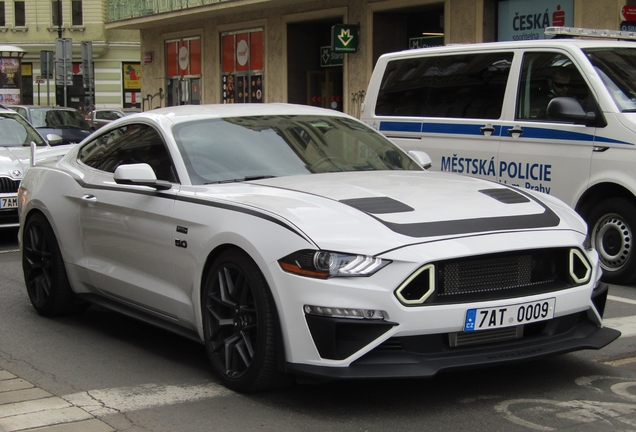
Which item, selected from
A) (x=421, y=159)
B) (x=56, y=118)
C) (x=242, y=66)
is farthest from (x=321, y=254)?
(x=242, y=66)

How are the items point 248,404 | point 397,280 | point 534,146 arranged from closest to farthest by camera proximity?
point 397,280, point 248,404, point 534,146

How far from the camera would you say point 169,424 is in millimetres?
4520

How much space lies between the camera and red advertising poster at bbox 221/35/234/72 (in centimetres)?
3045

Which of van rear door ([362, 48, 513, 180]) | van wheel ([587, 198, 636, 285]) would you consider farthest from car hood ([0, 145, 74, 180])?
van wheel ([587, 198, 636, 285])

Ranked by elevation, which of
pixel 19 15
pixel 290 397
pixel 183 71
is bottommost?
pixel 290 397

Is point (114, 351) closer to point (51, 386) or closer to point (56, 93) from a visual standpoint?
point (51, 386)

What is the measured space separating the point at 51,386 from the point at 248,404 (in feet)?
4.06

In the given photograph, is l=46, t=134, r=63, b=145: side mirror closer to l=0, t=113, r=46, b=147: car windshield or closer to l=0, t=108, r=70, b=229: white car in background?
l=0, t=108, r=70, b=229: white car in background

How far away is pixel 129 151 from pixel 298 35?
71.3 feet

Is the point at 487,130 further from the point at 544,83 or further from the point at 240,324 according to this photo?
the point at 240,324

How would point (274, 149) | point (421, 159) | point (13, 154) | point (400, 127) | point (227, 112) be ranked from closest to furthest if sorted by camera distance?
point (274, 149) → point (227, 112) → point (421, 159) → point (400, 127) → point (13, 154)

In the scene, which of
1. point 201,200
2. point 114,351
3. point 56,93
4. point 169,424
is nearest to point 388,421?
point 169,424

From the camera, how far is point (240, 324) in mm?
4906

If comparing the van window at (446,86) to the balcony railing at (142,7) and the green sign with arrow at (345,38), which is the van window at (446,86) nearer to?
the green sign with arrow at (345,38)
